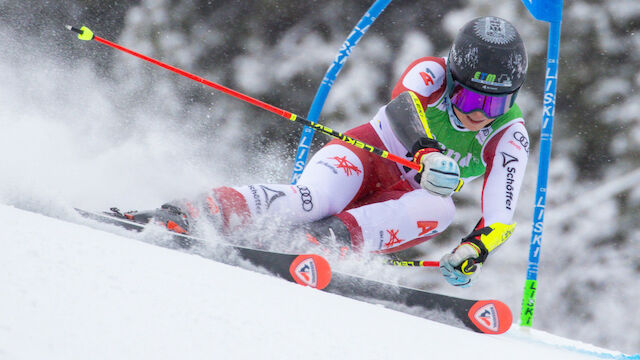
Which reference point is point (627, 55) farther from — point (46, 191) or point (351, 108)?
point (46, 191)

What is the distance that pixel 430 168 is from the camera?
2.62m

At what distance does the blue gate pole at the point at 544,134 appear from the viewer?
10.8 feet

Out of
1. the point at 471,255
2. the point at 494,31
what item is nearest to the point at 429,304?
the point at 471,255

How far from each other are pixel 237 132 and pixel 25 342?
23.4ft

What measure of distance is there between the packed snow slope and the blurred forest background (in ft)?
18.9

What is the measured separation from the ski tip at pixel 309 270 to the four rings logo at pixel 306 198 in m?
0.54

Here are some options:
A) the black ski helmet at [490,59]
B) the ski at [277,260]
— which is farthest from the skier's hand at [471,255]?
the ski at [277,260]

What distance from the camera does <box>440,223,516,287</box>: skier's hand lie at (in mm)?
2805

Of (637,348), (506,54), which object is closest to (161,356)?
(506,54)

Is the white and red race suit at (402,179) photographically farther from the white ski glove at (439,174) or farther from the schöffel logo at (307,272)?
the schöffel logo at (307,272)

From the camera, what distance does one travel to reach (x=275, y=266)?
7.29 feet

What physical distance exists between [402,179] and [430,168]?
520mm

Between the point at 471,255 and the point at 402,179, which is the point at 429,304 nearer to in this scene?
the point at 471,255

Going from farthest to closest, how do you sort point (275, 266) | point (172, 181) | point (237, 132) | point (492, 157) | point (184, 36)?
1. point (184, 36)
2. point (237, 132)
3. point (172, 181)
4. point (492, 157)
5. point (275, 266)
